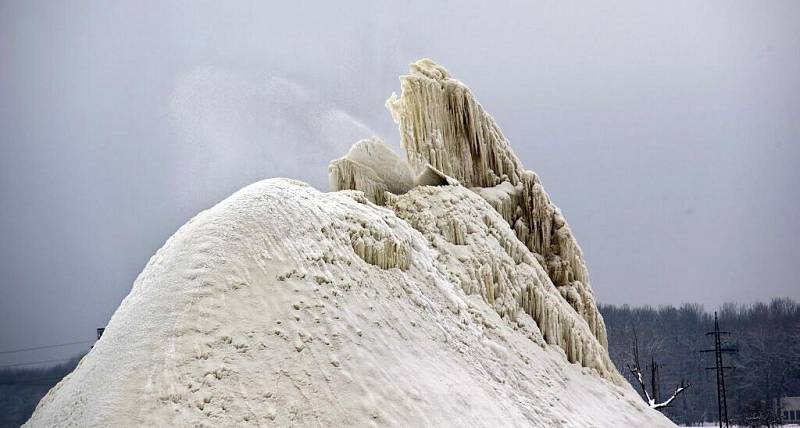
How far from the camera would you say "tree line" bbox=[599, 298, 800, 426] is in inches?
1778

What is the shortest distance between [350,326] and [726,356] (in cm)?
4494

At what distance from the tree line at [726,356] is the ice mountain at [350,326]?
32.2m

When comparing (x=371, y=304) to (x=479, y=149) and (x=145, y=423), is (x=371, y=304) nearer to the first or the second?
(x=145, y=423)

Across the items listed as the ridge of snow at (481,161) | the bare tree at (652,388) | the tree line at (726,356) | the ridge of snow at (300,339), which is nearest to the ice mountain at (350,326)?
the ridge of snow at (300,339)

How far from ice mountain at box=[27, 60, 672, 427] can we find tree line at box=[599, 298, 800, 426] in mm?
32219

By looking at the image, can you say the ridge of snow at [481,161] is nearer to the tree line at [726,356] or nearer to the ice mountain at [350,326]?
the ice mountain at [350,326]

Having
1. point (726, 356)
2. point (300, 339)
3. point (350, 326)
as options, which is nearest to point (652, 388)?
point (726, 356)

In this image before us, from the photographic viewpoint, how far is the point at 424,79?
Result: 52.2ft

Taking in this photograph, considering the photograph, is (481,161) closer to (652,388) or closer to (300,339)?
(300,339)

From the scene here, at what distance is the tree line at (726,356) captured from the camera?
148 ft

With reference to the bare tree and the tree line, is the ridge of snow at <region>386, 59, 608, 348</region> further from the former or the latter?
the tree line

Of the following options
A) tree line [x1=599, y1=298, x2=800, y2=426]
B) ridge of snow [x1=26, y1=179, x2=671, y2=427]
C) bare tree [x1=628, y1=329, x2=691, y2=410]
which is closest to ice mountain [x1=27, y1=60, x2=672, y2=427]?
ridge of snow [x1=26, y1=179, x2=671, y2=427]

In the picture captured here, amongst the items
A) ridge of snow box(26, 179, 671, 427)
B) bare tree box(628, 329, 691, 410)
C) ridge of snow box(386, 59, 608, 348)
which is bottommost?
bare tree box(628, 329, 691, 410)

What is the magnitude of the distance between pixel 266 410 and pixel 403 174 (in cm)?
751
